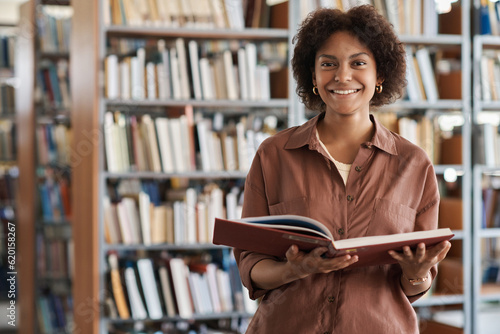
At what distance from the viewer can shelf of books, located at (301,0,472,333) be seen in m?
3.13

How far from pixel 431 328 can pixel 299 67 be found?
2329 millimetres

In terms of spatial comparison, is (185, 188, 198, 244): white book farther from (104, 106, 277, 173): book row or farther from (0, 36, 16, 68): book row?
(0, 36, 16, 68): book row

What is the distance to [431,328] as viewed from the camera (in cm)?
320

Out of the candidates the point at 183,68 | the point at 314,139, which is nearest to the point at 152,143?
the point at 183,68

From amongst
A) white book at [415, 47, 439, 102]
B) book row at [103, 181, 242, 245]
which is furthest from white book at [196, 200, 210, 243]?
white book at [415, 47, 439, 102]

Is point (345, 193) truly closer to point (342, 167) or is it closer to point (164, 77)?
point (342, 167)

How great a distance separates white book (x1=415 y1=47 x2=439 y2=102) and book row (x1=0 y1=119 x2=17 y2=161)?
9.94ft

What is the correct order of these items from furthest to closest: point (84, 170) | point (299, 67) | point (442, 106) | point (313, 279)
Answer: point (442, 106) < point (84, 170) < point (299, 67) < point (313, 279)

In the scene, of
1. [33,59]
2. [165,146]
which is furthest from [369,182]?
[33,59]

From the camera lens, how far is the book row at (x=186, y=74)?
2975 millimetres

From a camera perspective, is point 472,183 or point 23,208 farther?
point 23,208

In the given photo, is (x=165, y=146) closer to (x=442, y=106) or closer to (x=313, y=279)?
(x=442, y=106)

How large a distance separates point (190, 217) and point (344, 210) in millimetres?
1867

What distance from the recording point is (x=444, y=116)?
324 centimetres
